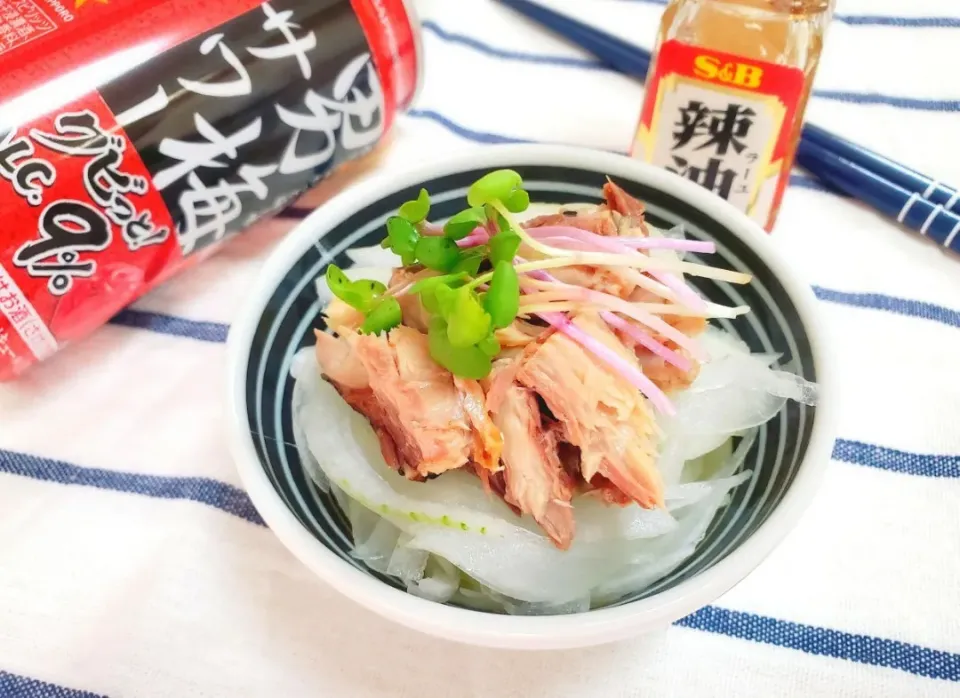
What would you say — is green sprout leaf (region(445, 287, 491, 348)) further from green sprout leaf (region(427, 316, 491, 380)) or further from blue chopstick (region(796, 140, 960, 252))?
blue chopstick (region(796, 140, 960, 252))

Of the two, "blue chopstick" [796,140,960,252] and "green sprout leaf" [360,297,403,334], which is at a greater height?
"blue chopstick" [796,140,960,252]

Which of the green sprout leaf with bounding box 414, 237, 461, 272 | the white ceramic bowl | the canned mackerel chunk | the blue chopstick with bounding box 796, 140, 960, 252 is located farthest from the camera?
the blue chopstick with bounding box 796, 140, 960, 252

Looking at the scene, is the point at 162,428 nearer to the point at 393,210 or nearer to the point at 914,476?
the point at 393,210

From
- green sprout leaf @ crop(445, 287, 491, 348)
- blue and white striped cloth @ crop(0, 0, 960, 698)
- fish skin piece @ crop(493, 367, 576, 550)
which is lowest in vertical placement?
blue and white striped cloth @ crop(0, 0, 960, 698)

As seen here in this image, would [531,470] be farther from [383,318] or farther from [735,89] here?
[735,89]

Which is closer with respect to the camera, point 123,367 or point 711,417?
point 711,417

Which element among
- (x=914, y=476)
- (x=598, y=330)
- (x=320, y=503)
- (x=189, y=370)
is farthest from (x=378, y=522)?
(x=914, y=476)

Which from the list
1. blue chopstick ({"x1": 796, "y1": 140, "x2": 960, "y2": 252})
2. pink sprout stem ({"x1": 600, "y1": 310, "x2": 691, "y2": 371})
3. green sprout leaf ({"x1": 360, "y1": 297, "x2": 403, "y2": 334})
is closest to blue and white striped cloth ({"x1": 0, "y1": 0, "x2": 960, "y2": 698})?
blue chopstick ({"x1": 796, "y1": 140, "x2": 960, "y2": 252})

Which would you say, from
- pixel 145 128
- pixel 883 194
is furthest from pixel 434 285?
pixel 883 194
